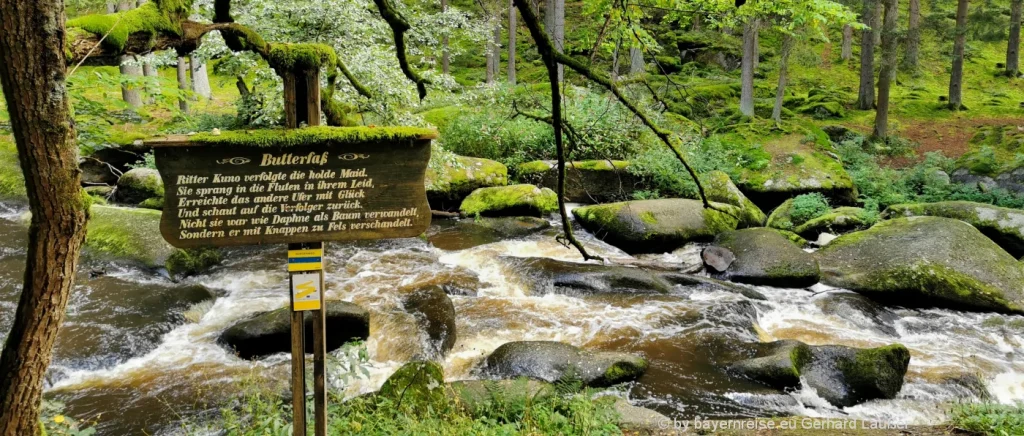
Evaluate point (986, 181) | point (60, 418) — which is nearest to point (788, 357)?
point (60, 418)

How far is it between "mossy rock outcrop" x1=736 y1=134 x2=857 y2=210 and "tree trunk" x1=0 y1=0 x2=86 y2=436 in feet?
46.5

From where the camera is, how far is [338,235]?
321cm

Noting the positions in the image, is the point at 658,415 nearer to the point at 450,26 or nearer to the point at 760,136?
the point at 450,26

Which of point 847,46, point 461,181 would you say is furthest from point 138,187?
point 847,46

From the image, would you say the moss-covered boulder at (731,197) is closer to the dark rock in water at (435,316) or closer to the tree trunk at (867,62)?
the dark rock in water at (435,316)

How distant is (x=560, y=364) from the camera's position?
615 cm

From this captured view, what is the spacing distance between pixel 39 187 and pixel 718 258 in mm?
9511

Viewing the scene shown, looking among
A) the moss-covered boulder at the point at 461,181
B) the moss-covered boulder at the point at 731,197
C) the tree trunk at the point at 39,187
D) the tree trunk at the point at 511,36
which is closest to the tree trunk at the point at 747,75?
Answer: the moss-covered boulder at the point at 731,197

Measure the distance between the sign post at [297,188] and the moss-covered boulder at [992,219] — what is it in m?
12.0

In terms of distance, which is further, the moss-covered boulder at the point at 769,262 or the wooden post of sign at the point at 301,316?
the moss-covered boulder at the point at 769,262

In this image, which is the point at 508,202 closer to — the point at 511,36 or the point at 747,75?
the point at 747,75

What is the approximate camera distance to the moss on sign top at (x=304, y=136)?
3.06 meters

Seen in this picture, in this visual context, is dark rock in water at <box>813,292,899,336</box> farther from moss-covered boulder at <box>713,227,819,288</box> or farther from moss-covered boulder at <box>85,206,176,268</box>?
moss-covered boulder at <box>85,206,176,268</box>

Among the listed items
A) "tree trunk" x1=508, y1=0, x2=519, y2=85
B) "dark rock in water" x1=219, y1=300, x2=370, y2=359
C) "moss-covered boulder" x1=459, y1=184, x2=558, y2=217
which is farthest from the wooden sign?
"tree trunk" x1=508, y1=0, x2=519, y2=85
